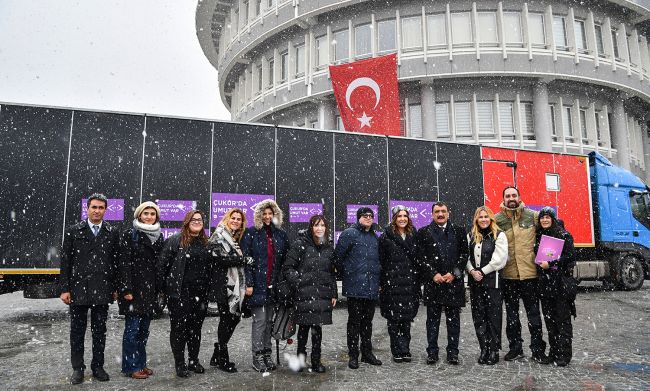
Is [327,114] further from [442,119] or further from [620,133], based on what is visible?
[620,133]

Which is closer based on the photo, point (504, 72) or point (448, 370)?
point (448, 370)

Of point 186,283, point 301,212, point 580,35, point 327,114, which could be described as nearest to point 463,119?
point 327,114

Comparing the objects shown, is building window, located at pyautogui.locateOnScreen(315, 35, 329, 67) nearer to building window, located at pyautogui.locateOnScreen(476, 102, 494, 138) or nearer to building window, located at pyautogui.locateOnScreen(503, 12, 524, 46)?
building window, located at pyautogui.locateOnScreen(476, 102, 494, 138)

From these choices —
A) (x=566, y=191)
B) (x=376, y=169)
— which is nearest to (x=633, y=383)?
(x=376, y=169)

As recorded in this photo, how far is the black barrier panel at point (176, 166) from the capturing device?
26.6 feet

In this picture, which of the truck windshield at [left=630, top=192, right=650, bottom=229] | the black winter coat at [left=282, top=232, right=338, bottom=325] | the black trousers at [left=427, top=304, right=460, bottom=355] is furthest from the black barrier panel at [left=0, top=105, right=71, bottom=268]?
the truck windshield at [left=630, top=192, right=650, bottom=229]

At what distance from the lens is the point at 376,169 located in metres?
9.55

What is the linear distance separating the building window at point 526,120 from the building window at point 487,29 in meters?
3.28

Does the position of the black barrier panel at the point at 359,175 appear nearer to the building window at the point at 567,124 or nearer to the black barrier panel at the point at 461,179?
the black barrier panel at the point at 461,179

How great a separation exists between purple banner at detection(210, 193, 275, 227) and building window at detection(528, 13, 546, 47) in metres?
17.7

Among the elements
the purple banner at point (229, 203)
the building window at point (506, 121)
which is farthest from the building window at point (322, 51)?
the purple banner at point (229, 203)

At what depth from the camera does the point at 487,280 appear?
17.3ft

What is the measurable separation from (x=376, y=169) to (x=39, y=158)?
20.8ft

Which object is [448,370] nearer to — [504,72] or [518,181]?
[518,181]
